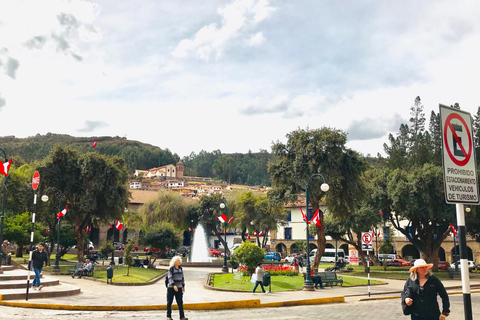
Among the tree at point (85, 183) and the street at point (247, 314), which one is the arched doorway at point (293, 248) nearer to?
the tree at point (85, 183)

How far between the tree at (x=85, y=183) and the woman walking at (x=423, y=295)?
32.5m

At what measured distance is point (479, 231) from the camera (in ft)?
135

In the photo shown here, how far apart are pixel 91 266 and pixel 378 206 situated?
24168 millimetres

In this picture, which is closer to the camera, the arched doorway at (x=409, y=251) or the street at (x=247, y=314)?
the street at (x=247, y=314)

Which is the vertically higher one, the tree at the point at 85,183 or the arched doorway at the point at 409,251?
the tree at the point at 85,183

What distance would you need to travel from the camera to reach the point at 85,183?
36.1m

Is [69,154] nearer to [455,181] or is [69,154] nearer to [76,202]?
[76,202]

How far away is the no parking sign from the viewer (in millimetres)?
5141

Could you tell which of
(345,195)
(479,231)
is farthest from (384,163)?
(345,195)

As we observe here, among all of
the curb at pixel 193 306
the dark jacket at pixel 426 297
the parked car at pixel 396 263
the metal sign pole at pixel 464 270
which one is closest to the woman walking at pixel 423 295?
the dark jacket at pixel 426 297

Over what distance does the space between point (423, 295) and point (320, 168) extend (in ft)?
72.8

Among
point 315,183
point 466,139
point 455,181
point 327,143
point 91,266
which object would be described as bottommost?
point 91,266

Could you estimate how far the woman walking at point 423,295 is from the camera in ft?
19.1

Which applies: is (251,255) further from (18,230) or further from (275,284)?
(18,230)
